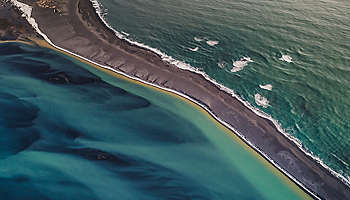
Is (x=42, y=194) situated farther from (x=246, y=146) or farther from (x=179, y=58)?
(x=179, y=58)

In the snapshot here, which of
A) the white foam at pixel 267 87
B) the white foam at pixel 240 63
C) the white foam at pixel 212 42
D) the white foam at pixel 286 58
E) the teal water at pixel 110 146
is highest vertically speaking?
the white foam at pixel 212 42

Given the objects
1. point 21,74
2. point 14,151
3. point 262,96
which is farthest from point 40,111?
point 262,96

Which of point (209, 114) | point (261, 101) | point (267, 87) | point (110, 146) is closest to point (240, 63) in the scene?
point (267, 87)

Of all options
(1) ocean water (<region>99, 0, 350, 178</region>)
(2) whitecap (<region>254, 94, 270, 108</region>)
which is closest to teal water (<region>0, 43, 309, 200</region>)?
(2) whitecap (<region>254, 94, 270, 108</region>)

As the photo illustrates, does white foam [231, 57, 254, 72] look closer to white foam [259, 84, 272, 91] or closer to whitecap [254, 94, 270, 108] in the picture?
white foam [259, 84, 272, 91]

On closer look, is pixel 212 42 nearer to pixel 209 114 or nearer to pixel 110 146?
pixel 209 114

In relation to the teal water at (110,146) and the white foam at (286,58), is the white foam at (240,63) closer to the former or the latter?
the white foam at (286,58)

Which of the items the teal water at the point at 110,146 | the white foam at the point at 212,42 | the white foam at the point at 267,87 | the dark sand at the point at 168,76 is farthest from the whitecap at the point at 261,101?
the white foam at the point at 212,42
